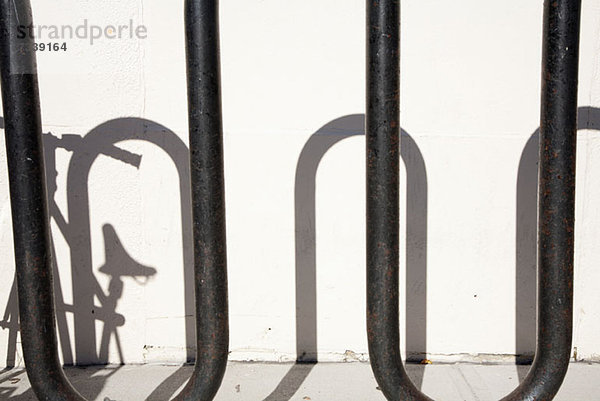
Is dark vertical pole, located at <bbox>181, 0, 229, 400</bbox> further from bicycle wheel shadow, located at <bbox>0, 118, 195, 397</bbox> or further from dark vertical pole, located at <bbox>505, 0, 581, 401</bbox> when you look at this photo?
bicycle wheel shadow, located at <bbox>0, 118, 195, 397</bbox>

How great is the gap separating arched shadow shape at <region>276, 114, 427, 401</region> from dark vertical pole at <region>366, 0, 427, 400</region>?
1.28 metres

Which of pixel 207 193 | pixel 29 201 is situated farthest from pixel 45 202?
pixel 207 193

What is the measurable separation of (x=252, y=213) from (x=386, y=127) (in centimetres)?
149

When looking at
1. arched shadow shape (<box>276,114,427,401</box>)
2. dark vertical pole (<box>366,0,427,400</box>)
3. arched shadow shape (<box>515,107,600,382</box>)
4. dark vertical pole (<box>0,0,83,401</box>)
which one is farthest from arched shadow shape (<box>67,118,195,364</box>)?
arched shadow shape (<box>515,107,600,382</box>)

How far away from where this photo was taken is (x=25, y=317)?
56.2 inches

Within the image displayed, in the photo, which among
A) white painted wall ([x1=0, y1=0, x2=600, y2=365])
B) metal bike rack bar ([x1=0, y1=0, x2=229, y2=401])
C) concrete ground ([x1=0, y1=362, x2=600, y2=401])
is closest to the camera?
metal bike rack bar ([x1=0, y1=0, x2=229, y2=401])

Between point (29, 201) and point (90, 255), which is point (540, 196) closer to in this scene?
point (29, 201)

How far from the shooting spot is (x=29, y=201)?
1382 millimetres

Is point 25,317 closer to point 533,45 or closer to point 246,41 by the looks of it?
point 246,41

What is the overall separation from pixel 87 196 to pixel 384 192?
192cm

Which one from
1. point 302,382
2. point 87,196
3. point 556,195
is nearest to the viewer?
point 556,195

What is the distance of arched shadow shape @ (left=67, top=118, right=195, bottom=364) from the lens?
2.68 m

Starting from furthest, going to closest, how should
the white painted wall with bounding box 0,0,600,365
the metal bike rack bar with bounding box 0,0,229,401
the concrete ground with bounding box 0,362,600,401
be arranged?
the white painted wall with bounding box 0,0,600,365 → the concrete ground with bounding box 0,362,600,401 → the metal bike rack bar with bounding box 0,0,229,401

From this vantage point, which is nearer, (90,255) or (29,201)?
(29,201)
